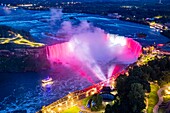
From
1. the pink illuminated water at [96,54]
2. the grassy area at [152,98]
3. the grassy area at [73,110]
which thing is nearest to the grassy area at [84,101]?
the grassy area at [73,110]

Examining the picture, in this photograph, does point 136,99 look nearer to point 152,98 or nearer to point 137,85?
point 137,85

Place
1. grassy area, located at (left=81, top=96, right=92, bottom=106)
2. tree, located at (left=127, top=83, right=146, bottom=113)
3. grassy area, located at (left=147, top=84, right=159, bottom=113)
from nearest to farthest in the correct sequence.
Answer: tree, located at (left=127, top=83, right=146, bottom=113), grassy area, located at (left=147, top=84, right=159, bottom=113), grassy area, located at (left=81, top=96, right=92, bottom=106)

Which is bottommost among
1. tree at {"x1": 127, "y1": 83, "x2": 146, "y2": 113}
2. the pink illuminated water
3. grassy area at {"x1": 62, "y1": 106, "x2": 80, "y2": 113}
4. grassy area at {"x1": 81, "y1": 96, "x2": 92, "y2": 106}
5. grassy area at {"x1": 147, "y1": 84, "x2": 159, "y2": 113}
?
the pink illuminated water

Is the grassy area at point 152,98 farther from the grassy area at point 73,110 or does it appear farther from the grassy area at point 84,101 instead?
the grassy area at point 73,110

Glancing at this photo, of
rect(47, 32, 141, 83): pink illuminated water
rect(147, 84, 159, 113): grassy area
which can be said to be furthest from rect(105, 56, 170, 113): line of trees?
rect(47, 32, 141, 83): pink illuminated water

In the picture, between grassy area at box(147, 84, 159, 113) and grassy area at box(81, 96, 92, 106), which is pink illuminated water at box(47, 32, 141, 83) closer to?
grassy area at box(81, 96, 92, 106)

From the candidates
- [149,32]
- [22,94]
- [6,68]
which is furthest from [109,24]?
[22,94]
